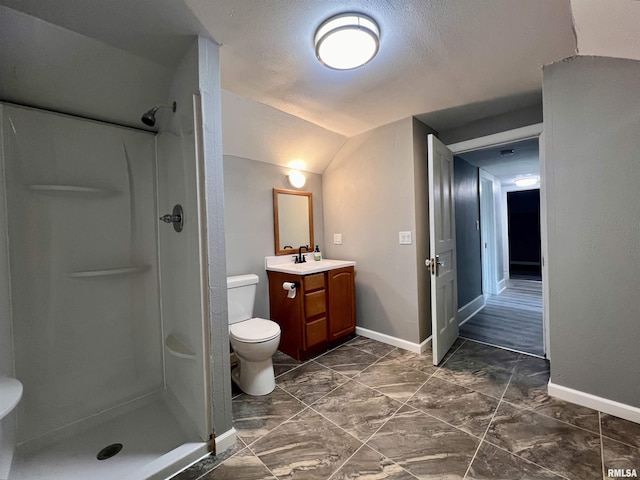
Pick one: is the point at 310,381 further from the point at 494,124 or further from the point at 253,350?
the point at 494,124

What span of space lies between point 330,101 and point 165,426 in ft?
8.46

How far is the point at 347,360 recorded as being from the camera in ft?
7.86

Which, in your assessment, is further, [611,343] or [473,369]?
[473,369]

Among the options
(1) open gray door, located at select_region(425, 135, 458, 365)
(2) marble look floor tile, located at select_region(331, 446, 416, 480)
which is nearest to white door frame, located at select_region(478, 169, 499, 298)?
(1) open gray door, located at select_region(425, 135, 458, 365)

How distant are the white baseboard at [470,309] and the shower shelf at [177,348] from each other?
301 cm

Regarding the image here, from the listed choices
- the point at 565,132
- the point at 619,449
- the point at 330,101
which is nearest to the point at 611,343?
the point at 619,449

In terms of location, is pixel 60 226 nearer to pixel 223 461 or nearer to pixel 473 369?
pixel 223 461

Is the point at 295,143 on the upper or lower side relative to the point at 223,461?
upper

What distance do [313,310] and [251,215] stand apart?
1084mm

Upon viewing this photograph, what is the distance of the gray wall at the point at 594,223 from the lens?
1.51m

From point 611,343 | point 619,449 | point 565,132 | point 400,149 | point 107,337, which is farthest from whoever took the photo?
point 400,149

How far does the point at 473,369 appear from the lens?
85.2 inches

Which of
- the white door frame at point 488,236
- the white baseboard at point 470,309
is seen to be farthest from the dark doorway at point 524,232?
the white baseboard at point 470,309

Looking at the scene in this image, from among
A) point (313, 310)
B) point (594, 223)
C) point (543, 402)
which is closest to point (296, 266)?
point (313, 310)
